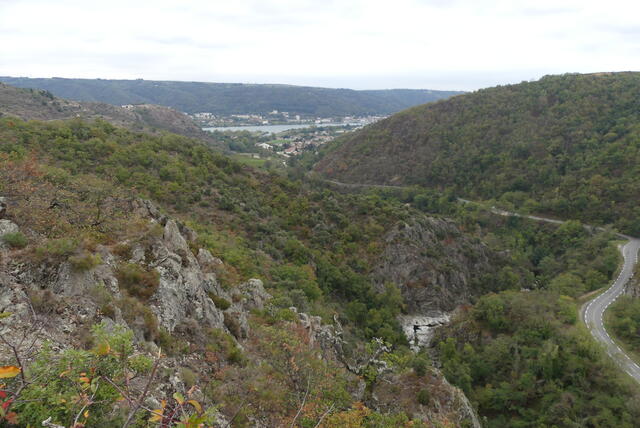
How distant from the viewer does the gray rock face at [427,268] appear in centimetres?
4875

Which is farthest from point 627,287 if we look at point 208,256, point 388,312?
point 208,256

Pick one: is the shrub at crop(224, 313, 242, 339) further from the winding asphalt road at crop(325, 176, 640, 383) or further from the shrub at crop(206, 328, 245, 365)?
the winding asphalt road at crop(325, 176, 640, 383)

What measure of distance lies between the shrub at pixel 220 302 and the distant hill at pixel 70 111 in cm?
7761

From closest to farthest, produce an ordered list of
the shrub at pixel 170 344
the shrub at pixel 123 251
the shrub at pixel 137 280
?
the shrub at pixel 170 344 < the shrub at pixel 137 280 < the shrub at pixel 123 251

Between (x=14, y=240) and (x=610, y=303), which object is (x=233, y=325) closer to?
(x=14, y=240)

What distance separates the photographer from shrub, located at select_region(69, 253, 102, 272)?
12.5 metres

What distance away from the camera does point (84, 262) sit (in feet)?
41.6

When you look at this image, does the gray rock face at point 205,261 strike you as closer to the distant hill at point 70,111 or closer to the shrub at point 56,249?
the shrub at point 56,249

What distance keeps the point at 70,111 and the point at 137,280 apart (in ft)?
386

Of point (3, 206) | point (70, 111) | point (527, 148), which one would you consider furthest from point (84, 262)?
point (70, 111)

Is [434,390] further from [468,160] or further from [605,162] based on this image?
[468,160]

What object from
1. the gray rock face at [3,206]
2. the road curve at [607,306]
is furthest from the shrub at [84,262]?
the road curve at [607,306]

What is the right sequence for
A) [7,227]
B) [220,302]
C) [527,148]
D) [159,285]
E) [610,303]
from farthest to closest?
[527,148] → [610,303] → [220,302] → [159,285] → [7,227]

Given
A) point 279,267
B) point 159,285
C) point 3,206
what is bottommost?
point 279,267
